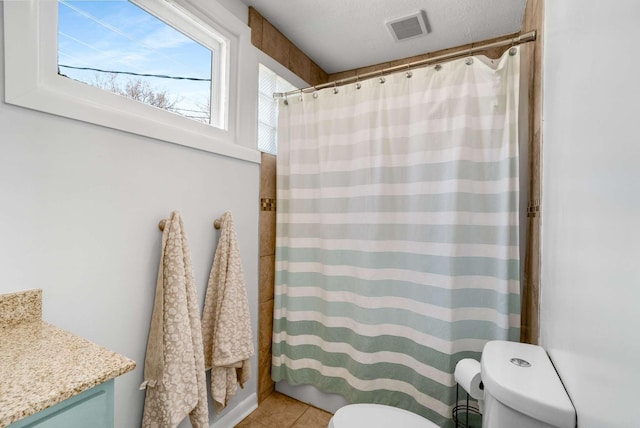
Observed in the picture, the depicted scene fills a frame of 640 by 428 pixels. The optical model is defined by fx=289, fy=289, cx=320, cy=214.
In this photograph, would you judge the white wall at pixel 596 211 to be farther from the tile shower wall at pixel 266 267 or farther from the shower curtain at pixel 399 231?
the tile shower wall at pixel 266 267

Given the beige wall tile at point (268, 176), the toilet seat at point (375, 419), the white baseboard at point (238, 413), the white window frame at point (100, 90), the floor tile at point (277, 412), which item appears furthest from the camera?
the beige wall tile at point (268, 176)

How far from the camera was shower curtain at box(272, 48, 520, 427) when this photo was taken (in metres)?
1.32

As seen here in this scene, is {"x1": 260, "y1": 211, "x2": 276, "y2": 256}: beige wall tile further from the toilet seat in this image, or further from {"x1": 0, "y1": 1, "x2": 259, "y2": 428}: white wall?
the toilet seat

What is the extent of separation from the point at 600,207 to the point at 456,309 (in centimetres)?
96

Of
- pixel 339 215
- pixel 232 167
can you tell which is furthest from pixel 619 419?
pixel 232 167

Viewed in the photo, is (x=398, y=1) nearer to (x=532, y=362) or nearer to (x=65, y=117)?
(x=65, y=117)

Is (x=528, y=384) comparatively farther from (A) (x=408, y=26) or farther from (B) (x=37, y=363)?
(A) (x=408, y=26)

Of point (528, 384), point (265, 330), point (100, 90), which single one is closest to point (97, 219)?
point (100, 90)

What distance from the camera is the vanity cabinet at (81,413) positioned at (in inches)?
21.0

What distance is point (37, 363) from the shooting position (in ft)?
2.08

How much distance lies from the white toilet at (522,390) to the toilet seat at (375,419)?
34 centimetres

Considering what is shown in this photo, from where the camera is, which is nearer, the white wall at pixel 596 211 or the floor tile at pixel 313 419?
the white wall at pixel 596 211

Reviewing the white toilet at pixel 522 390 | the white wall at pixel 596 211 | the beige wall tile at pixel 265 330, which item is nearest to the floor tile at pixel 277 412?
the beige wall tile at pixel 265 330

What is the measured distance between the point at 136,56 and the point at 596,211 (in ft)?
5.55
